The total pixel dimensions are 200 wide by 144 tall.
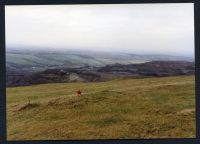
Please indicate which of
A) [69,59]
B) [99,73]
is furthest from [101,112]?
[69,59]

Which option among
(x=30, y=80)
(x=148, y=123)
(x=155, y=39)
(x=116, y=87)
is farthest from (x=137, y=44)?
(x=30, y=80)

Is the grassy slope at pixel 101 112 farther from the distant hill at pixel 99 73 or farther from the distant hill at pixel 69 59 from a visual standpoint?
the distant hill at pixel 69 59

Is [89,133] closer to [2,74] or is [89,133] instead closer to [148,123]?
[148,123]

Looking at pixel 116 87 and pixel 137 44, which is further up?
pixel 137 44

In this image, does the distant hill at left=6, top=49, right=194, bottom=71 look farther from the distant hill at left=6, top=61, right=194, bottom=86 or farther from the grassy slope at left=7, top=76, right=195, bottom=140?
the grassy slope at left=7, top=76, right=195, bottom=140

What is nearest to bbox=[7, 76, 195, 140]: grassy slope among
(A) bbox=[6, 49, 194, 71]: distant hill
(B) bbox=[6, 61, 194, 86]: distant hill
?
(B) bbox=[6, 61, 194, 86]: distant hill

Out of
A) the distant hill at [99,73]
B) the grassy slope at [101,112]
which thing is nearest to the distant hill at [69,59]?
the distant hill at [99,73]

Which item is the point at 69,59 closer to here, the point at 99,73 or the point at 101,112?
the point at 99,73

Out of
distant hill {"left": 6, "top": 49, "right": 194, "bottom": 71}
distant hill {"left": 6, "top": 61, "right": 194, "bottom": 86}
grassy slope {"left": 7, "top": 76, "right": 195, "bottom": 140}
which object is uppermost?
distant hill {"left": 6, "top": 49, "right": 194, "bottom": 71}
